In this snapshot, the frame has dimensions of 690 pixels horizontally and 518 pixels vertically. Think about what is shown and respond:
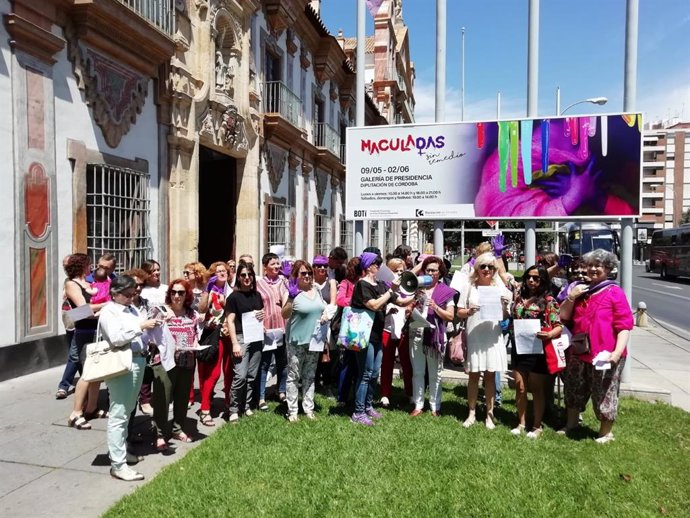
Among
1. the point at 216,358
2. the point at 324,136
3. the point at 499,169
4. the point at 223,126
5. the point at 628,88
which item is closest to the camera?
the point at 216,358

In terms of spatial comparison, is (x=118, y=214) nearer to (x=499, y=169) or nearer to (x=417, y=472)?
(x=499, y=169)

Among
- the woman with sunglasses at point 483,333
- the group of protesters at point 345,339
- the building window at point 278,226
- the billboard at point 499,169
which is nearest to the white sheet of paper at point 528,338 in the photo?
the group of protesters at point 345,339

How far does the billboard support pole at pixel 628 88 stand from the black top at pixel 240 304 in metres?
4.72

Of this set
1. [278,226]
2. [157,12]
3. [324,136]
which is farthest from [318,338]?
[324,136]

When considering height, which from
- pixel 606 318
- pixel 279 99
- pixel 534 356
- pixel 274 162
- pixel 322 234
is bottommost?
pixel 534 356

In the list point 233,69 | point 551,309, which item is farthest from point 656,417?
point 233,69

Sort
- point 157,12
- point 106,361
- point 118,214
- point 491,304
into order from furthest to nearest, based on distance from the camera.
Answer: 1. point 157,12
2. point 118,214
3. point 491,304
4. point 106,361

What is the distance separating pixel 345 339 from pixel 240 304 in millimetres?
1108

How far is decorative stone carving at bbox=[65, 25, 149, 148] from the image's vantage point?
23.5 feet

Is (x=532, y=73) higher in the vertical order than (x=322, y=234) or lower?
higher

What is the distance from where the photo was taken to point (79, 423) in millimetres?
4797

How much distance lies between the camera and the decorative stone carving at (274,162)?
45.3 ft

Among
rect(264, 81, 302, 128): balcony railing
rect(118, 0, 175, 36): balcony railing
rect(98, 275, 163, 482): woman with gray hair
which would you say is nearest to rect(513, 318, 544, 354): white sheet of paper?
rect(98, 275, 163, 482): woman with gray hair

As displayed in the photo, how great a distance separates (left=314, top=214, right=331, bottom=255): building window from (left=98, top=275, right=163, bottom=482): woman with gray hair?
47.9 ft
